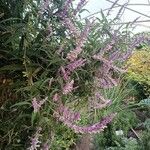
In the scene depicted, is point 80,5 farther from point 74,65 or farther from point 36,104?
point 36,104

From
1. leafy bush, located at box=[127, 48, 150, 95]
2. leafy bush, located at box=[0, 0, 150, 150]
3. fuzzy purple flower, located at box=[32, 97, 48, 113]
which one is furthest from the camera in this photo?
leafy bush, located at box=[127, 48, 150, 95]

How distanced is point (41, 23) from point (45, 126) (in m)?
0.34

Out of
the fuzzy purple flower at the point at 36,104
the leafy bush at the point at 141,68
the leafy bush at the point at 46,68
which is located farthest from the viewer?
the leafy bush at the point at 141,68

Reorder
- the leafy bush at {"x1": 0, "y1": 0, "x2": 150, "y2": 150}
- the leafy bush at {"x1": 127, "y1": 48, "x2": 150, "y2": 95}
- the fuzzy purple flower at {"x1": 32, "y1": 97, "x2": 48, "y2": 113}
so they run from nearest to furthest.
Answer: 1. the fuzzy purple flower at {"x1": 32, "y1": 97, "x2": 48, "y2": 113}
2. the leafy bush at {"x1": 0, "y1": 0, "x2": 150, "y2": 150}
3. the leafy bush at {"x1": 127, "y1": 48, "x2": 150, "y2": 95}

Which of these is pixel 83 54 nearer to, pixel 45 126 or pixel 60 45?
pixel 60 45

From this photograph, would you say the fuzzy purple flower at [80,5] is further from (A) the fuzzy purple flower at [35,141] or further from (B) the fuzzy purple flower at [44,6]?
(A) the fuzzy purple flower at [35,141]

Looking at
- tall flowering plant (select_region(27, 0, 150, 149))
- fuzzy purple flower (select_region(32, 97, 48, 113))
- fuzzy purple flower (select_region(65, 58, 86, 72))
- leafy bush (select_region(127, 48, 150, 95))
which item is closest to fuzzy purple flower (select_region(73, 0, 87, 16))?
tall flowering plant (select_region(27, 0, 150, 149))

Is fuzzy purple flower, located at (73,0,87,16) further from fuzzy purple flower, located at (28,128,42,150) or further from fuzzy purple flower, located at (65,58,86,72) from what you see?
fuzzy purple flower, located at (28,128,42,150)

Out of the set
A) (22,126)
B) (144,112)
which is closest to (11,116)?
(22,126)

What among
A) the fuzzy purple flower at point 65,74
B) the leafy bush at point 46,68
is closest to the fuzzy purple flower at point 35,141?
the leafy bush at point 46,68

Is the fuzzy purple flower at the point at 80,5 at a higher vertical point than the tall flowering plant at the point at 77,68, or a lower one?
higher

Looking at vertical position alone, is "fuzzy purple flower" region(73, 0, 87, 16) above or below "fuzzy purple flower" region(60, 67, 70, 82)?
above

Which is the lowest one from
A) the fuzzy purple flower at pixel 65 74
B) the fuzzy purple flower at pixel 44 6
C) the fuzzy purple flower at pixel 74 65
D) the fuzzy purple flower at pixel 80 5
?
the fuzzy purple flower at pixel 65 74

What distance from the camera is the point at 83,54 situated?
5.03 ft
